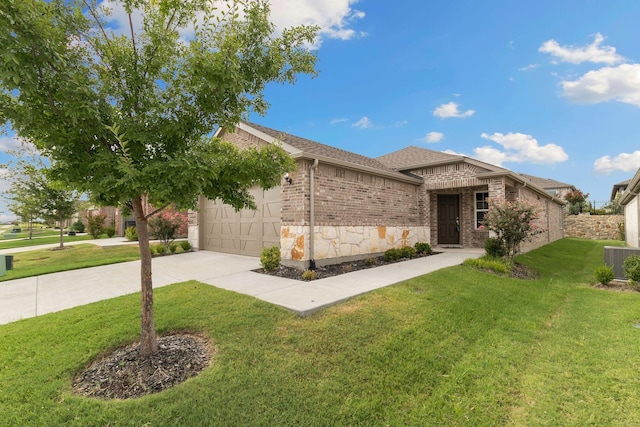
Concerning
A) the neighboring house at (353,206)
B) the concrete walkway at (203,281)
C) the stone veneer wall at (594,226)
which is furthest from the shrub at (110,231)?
the stone veneer wall at (594,226)

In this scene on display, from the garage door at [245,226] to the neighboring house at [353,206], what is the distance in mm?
34

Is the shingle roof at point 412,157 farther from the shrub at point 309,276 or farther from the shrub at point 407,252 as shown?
the shrub at point 309,276

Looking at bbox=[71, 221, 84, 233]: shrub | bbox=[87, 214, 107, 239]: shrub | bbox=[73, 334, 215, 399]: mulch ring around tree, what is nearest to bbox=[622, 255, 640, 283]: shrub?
bbox=[73, 334, 215, 399]: mulch ring around tree

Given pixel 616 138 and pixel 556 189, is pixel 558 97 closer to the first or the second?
pixel 616 138

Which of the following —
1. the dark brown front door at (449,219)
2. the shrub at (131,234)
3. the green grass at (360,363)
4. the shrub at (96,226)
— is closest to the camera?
the green grass at (360,363)

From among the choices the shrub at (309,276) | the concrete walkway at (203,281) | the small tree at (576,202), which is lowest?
the concrete walkway at (203,281)

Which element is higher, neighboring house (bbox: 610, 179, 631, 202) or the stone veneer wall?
neighboring house (bbox: 610, 179, 631, 202)

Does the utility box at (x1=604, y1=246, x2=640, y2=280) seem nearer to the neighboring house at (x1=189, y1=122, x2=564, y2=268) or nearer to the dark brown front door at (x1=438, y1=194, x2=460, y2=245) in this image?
the neighboring house at (x1=189, y1=122, x2=564, y2=268)

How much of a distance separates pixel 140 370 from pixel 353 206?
23.9ft

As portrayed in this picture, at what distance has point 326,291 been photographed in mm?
5719

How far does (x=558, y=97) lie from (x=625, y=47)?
2.71 m

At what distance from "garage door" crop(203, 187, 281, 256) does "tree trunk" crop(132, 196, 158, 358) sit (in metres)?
5.72

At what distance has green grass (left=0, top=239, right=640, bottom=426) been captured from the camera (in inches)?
101

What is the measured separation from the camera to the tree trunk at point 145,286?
3348 millimetres
